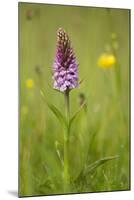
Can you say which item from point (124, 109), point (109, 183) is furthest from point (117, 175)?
point (124, 109)

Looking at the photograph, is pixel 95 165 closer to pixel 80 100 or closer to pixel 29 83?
pixel 80 100

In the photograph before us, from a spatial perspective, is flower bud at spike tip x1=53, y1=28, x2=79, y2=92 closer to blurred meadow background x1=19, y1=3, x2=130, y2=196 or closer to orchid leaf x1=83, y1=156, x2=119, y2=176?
blurred meadow background x1=19, y1=3, x2=130, y2=196

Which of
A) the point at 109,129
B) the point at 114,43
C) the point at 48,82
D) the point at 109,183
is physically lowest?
the point at 109,183

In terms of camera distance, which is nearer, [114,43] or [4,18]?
[4,18]

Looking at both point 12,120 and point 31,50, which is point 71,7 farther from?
point 12,120

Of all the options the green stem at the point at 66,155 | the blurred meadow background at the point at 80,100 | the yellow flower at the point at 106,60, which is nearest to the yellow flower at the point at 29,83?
the blurred meadow background at the point at 80,100
